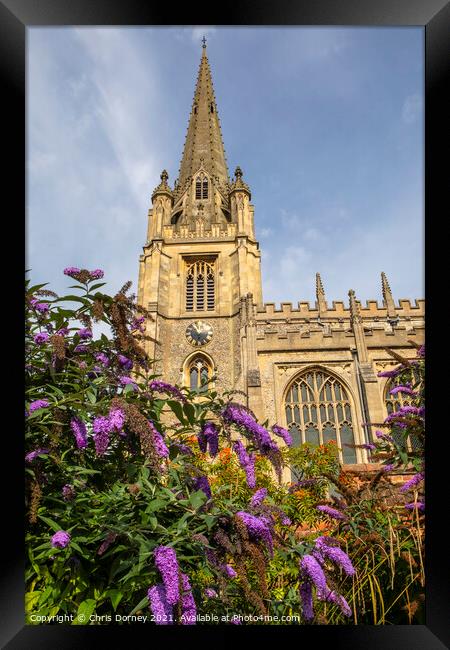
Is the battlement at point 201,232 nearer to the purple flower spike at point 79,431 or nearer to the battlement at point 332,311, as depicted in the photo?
the battlement at point 332,311

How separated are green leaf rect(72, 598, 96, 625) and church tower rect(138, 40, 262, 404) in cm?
1362

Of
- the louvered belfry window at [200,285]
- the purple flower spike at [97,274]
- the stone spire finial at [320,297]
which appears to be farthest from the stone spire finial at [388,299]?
the purple flower spike at [97,274]

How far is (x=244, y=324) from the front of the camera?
60.2 ft

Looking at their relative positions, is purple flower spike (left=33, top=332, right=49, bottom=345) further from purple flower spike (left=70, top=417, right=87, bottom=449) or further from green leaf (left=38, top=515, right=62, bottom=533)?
green leaf (left=38, top=515, right=62, bottom=533)

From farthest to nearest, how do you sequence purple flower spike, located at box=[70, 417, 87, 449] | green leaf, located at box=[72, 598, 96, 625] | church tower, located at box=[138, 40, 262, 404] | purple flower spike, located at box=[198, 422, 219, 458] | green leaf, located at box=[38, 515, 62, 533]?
1. church tower, located at box=[138, 40, 262, 404]
2. purple flower spike, located at box=[198, 422, 219, 458]
3. purple flower spike, located at box=[70, 417, 87, 449]
4. green leaf, located at box=[38, 515, 62, 533]
5. green leaf, located at box=[72, 598, 96, 625]

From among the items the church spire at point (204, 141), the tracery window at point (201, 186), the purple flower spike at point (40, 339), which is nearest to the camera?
the purple flower spike at point (40, 339)

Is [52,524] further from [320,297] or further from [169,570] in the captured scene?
[320,297]

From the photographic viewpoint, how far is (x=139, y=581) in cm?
201

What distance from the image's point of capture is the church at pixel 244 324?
16297mm

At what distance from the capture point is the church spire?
29.8m

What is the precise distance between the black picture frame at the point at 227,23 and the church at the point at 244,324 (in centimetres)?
878

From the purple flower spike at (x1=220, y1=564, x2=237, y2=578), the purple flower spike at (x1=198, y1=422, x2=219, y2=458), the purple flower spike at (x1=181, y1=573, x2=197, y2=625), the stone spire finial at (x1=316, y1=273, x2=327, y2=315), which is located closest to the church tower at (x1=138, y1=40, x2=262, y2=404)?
the stone spire finial at (x1=316, y1=273, x2=327, y2=315)

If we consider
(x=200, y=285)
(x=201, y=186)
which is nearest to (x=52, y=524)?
(x=200, y=285)
